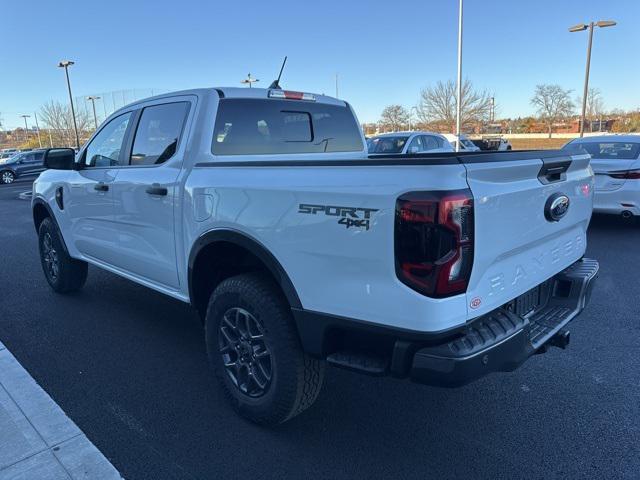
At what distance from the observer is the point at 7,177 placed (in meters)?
26.4

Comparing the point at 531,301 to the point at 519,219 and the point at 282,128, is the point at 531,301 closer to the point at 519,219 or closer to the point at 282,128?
the point at 519,219

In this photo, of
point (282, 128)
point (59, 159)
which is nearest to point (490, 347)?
point (282, 128)

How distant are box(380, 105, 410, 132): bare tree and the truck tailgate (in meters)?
57.6

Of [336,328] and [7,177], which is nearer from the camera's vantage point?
[336,328]

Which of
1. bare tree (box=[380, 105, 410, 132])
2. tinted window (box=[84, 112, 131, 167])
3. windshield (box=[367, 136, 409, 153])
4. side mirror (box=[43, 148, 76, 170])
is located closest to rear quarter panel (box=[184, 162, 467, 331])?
tinted window (box=[84, 112, 131, 167])

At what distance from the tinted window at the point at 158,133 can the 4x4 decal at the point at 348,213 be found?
1.52 meters

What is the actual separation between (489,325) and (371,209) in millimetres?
786

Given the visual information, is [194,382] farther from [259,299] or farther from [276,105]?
[276,105]

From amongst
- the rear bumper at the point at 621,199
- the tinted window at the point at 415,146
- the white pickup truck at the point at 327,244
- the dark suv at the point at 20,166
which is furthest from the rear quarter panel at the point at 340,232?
the dark suv at the point at 20,166

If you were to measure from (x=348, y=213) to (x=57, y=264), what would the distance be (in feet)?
14.1

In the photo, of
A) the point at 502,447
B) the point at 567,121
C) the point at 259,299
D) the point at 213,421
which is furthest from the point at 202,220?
the point at 567,121

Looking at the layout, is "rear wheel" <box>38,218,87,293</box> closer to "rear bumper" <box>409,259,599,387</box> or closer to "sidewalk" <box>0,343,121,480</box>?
"sidewalk" <box>0,343,121,480</box>

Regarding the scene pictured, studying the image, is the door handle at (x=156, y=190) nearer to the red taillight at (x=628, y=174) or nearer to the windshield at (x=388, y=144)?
the red taillight at (x=628, y=174)

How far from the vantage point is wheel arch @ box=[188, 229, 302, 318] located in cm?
250
